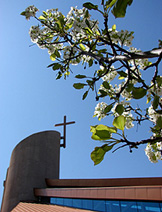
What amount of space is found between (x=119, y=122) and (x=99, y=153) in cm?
22

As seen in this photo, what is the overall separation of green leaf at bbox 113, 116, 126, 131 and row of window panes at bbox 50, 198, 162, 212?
7.06 m

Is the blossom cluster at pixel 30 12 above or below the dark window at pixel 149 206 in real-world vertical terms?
above

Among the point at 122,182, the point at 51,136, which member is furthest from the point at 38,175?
the point at 122,182

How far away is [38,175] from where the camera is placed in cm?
1317

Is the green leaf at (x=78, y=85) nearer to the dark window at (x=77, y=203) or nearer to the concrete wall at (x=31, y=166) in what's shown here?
the dark window at (x=77, y=203)

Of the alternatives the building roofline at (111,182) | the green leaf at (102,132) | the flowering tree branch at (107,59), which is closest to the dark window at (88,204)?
the building roofline at (111,182)

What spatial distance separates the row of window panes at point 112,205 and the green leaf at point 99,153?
6982 mm

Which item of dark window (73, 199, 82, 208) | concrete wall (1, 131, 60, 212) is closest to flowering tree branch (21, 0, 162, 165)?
dark window (73, 199, 82, 208)

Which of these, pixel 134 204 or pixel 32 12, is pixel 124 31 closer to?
pixel 32 12

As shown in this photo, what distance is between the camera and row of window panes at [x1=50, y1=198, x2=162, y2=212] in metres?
7.01

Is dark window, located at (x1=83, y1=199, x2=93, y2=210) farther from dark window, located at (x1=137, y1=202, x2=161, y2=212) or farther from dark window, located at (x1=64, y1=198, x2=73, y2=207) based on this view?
dark window, located at (x1=137, y1=202, x2=161, y2=212)

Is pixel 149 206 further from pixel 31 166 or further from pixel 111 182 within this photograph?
pixel 31 166

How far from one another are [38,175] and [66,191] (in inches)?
151

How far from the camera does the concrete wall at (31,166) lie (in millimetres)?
12570
